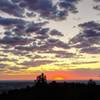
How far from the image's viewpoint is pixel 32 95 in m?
41.6

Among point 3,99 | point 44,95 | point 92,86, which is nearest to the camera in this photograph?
point 3,99

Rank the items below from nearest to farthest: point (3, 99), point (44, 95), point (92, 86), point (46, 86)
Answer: point (3, 99) → point (44, 95) → point (46, 86) → point (92, 86)

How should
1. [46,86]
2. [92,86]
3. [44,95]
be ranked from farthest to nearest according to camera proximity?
1. [92,86]
2. [46,86]
3. [44,95]

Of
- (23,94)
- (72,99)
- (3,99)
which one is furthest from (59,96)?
(3,99)

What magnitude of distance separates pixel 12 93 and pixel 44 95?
399 cm

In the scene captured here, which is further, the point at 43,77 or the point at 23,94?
the point at 43,77

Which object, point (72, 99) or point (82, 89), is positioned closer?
point (72, 99)

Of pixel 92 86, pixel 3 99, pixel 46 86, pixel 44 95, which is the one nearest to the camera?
pixel 3 99

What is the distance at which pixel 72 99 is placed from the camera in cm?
4147

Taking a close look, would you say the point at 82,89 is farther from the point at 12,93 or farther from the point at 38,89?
the point at 12,93

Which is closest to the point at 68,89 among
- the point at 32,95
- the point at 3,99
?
the point at 32,95

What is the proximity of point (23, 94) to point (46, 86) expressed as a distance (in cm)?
438

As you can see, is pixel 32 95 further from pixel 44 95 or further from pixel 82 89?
pixel 82 89

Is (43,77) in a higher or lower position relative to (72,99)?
higher
